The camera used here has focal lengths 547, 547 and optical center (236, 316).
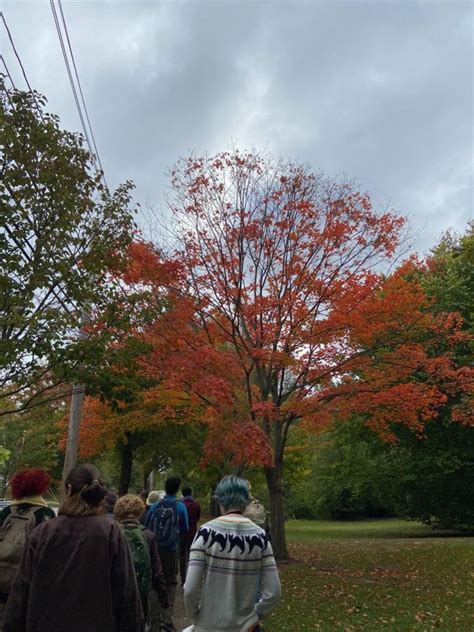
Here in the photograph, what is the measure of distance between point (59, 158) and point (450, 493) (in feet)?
77.3

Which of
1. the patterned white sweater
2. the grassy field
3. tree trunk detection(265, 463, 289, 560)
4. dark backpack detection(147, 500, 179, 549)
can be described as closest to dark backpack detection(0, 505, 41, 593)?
the patterned white sweater

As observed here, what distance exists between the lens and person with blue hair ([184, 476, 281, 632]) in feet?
9.96

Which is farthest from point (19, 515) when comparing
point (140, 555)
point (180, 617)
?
point (180, 617)

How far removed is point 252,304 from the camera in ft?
40.6

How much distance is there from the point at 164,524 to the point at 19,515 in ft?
9.13

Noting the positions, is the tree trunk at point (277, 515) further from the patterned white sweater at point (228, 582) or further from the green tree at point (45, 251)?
the patterned white sweater at point (228, 582)

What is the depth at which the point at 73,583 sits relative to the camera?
2.62 m

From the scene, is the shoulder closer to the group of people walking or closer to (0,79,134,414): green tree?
the group of people walking

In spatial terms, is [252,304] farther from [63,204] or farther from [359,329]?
[63,204]

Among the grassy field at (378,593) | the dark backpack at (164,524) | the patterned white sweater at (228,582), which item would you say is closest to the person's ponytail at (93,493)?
the patterned white sweater at (228,582)

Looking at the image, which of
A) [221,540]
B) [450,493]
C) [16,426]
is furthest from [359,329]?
[16,426]

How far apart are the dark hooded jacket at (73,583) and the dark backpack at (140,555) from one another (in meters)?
1.46

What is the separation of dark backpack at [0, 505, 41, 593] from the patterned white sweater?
4.63ft

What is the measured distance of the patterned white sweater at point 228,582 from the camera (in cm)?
304
